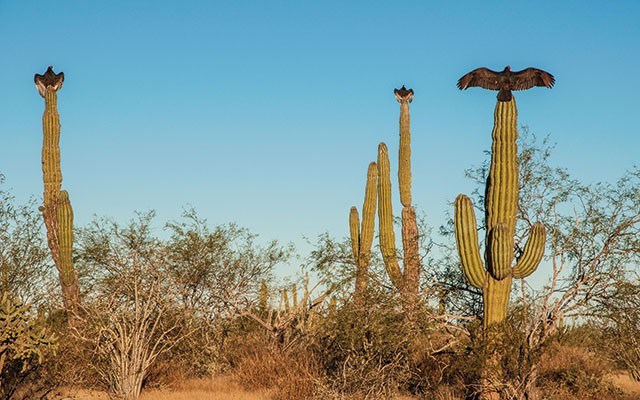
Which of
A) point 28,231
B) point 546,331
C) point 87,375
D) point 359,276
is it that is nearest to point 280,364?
point 359,276

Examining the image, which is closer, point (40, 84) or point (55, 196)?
point (55, 196)

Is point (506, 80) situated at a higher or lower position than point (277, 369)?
higher

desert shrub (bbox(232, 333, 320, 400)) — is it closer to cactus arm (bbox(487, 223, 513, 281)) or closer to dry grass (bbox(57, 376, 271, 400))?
dry grass (bbox(57, 376, 271, 400))

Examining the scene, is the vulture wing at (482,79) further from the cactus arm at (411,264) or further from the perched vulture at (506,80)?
the cactus arm at (411,264)

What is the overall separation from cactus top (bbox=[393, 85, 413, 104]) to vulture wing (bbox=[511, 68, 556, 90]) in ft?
23.5

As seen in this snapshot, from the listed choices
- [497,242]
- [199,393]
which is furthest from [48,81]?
[497,242]

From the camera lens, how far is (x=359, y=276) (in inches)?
612

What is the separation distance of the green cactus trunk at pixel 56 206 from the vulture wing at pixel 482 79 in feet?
33.2

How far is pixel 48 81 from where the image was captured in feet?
69.1

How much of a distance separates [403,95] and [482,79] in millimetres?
6982

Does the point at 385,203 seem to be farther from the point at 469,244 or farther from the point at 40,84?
the point at 40,84

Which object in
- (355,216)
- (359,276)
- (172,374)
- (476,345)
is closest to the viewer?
(476,345)

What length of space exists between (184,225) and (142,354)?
5549 mm

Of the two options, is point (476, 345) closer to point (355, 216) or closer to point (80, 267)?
point (355, 216)
